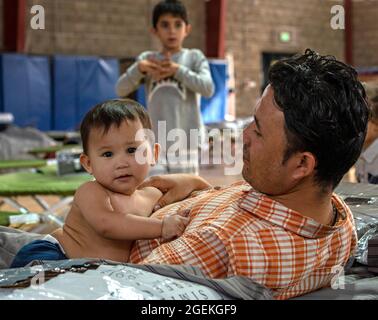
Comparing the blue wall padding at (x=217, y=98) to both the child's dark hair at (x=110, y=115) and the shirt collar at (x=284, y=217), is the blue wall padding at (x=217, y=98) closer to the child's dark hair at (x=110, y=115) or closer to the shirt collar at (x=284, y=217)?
the child's dark hair at (x=110, y=115)

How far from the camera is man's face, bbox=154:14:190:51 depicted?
12.5 ft

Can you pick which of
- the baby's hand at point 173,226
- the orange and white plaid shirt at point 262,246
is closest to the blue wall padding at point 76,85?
the baby's hand at point 173,226

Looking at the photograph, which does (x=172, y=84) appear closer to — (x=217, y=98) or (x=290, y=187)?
(x=290, y=187)

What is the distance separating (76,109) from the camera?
34.4ft

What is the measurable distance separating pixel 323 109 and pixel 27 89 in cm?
906

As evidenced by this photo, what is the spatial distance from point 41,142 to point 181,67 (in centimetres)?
483

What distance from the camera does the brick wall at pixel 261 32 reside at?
13.3 m

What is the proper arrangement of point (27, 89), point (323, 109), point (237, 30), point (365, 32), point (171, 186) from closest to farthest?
point (323, 109) < point (171, 186) < point (27, 89) < point (237, 30) < point (365, 32)

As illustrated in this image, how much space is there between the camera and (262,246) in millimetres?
1305

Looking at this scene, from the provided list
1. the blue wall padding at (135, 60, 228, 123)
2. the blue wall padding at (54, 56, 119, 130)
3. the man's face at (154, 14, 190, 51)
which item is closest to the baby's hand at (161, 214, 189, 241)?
the man's face at (154, 14, 190, 51)

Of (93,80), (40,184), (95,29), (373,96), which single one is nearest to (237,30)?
(95,29)
